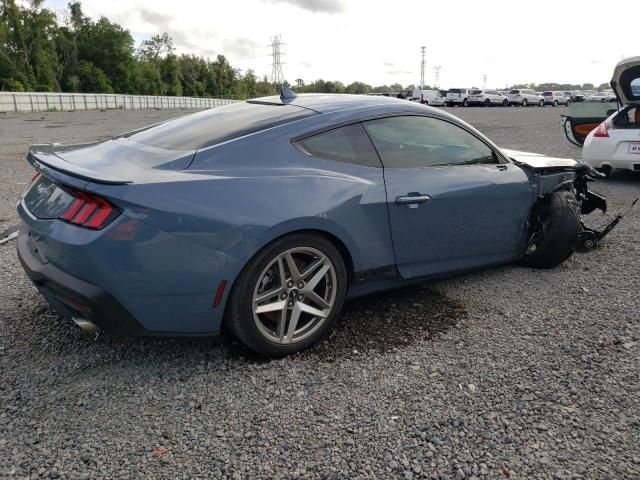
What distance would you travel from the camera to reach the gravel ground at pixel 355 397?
2.32 m

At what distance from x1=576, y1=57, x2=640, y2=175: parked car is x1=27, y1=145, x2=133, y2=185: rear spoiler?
785 centimetres

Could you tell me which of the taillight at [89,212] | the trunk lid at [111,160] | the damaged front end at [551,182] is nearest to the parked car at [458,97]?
the damaged front end at [551,182]

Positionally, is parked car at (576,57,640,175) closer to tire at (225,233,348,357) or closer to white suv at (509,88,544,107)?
tire at (225,233,348,357)

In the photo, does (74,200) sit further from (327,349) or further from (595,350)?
(595,350)

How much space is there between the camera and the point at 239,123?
11.1 ft

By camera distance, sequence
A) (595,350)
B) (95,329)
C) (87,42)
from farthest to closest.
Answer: (87,42) → (595,350) → (95,329)

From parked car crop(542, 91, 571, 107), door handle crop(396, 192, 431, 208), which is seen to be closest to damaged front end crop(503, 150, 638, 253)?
door handle crop(396, 192, 431, 208)

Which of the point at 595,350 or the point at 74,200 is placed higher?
the point at 74,200

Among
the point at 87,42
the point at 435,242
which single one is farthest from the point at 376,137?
the point at 87,42

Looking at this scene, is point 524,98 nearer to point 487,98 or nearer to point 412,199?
point 487,98

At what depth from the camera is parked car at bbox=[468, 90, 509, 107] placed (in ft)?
172

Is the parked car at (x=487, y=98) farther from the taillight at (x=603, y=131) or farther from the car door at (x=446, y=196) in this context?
the car door at (x=446, y=196)

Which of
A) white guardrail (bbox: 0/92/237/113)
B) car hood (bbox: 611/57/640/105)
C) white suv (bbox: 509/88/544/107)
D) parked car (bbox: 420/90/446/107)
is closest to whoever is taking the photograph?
car hood (bbox: 611/57/640/105)

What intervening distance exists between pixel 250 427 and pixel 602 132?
8014 mm
